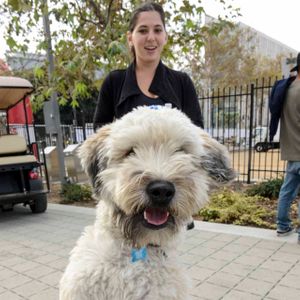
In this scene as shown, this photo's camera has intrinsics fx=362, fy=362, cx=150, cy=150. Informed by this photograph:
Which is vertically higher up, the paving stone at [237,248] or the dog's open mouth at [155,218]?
the dog's open mouth at [155,218]

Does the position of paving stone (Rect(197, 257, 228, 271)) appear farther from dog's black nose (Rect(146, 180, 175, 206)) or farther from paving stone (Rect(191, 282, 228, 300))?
dog's black nose (Rect(146, 180, 175, 206))

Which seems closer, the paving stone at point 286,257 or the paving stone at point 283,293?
the paving stone at point 283,293

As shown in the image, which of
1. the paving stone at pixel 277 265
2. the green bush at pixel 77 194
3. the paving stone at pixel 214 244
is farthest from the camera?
the green bush at pixel 77 194

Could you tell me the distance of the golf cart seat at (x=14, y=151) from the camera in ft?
24.2

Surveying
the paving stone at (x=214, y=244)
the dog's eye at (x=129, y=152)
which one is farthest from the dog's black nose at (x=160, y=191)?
the paving stone at (x=214, y=244)

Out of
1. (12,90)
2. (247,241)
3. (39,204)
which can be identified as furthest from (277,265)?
(12,90)

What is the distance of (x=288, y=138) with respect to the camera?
4957 mm

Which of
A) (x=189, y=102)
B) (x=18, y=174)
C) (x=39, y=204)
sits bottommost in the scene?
(x=39, y=204)

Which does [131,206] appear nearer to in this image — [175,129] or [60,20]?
[175,129]

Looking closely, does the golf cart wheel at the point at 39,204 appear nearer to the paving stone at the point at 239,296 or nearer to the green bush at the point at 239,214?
the green bush at the point at 239,214

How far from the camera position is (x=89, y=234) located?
2.08 m

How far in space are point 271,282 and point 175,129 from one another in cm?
264

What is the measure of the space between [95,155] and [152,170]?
36 cm

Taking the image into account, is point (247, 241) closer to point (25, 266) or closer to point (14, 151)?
point (25, 266)
